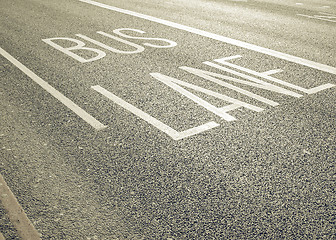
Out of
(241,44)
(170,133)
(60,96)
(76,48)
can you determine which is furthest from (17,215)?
(241,44)

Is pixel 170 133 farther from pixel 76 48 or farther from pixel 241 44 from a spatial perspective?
pixel 241 44

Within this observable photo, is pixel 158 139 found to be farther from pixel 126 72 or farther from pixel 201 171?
pixel 126 72

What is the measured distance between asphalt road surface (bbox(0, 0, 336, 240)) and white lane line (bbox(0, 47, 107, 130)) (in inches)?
1.1

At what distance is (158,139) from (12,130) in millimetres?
1802

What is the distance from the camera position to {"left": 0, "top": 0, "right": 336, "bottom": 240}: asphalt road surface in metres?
2.92

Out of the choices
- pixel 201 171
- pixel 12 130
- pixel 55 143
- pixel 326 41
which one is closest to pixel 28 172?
pixel 55 143

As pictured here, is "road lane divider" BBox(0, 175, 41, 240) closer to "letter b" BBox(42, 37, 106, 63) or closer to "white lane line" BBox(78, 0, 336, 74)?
"letter b" BBox(42, 37, 106, 63)

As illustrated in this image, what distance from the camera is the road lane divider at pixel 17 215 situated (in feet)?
8.93

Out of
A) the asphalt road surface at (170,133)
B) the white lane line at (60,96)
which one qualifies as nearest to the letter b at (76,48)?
the asphalt road surface at (170,133)

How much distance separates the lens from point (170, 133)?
4.11 m

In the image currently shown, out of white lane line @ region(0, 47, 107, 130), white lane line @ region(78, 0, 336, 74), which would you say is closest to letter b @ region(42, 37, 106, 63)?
white lane line @ region(0, 47, 107, 130)

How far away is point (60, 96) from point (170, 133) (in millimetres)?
1904

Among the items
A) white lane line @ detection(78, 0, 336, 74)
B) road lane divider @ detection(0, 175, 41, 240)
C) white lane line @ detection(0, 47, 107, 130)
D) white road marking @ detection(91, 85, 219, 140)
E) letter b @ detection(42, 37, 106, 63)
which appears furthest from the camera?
letter b @ detection(42, 37, 106, 63)

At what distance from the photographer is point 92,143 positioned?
3.92 meters
